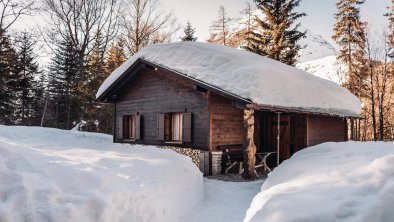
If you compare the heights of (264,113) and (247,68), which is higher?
(247,68)

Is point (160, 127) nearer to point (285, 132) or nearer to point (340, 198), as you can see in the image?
point (285, 132)

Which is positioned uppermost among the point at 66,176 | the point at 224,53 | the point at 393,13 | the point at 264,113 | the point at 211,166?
the point at 393,13

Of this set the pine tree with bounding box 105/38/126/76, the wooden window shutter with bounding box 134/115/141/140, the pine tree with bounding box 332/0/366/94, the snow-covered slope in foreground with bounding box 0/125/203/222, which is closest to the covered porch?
the wooden window shutter with bounding box 134/115/141/140

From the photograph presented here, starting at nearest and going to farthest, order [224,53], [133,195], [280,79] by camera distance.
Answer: [133,195] → [280,79] → [224,53]

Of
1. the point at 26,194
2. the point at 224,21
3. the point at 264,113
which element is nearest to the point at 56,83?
the point at 224,21

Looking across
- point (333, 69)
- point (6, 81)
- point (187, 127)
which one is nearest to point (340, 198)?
point (187, 127)

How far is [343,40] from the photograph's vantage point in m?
24.0

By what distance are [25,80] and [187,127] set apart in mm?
22165

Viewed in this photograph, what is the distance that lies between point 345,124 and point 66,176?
15.8 m

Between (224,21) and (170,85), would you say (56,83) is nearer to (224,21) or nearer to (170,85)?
(224,21)

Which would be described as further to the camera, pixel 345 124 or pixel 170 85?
pixel 345 124

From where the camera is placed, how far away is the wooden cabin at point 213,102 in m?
10.5

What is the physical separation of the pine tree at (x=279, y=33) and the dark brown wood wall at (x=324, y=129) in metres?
8.22

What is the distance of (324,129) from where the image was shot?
47.7 feet
